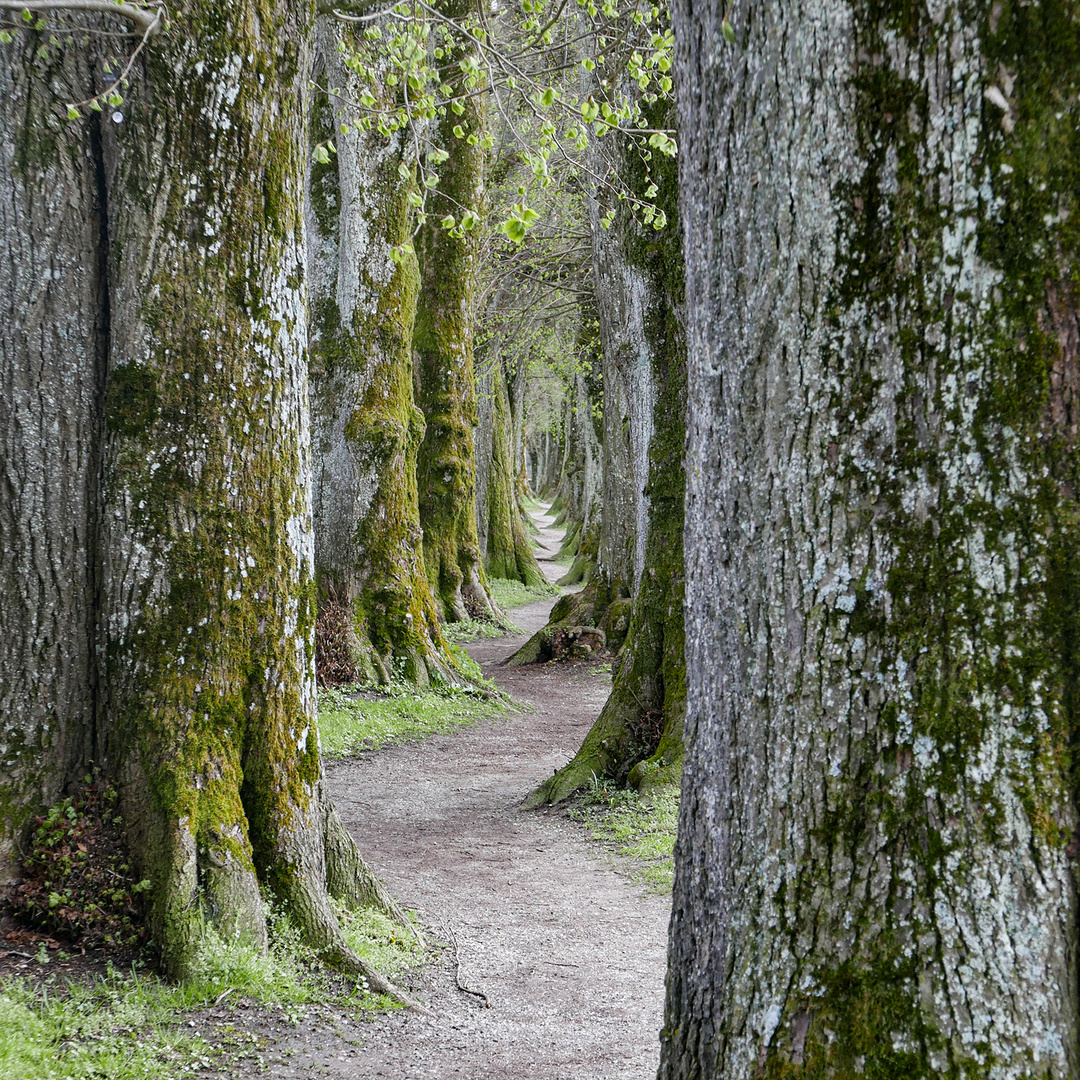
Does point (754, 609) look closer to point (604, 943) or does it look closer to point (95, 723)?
point (95, 723)

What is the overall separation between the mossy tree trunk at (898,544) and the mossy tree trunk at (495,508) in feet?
63.6

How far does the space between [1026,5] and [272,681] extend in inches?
140

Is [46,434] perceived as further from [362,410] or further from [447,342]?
[447,342]

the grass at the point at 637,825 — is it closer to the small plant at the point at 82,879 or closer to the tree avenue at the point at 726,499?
the tree avenue at the point at 726,499

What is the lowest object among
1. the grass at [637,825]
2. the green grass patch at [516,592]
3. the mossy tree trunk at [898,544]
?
the grass at [637,825]

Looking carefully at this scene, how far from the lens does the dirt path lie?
149 inches

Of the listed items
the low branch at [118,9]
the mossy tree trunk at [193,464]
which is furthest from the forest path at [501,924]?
the low branch at [118,9]

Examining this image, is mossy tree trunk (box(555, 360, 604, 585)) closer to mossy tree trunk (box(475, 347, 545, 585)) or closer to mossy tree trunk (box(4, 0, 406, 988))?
mossy tree trunk (box(475, 347, 545, 585))

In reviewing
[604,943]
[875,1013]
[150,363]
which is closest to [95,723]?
[150,363]

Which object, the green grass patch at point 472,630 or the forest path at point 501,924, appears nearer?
the forest path at point 501,924

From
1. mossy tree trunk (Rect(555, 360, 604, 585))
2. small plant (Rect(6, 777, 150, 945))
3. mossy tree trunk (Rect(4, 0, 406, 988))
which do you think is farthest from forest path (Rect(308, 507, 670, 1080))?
mossy tree trunk (Rect(555, 360, 604, 585))

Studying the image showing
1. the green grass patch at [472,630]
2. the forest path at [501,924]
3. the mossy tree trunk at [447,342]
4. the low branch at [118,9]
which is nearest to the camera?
the low branch at [118,9]

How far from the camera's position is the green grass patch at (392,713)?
896cm

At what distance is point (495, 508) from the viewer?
863 inches
